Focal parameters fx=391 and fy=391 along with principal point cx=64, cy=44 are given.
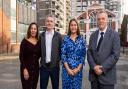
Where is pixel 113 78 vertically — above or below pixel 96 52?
below

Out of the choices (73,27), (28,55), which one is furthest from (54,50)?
(73,27)

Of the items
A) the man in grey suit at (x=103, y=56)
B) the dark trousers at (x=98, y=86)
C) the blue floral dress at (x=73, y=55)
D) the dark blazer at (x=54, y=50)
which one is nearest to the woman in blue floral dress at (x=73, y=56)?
the blue floral dress at (x=73, y=55)

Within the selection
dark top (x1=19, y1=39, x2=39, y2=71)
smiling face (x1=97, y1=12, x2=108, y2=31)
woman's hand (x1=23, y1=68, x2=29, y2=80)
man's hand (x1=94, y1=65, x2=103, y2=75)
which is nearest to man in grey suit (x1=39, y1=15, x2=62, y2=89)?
dark top (x1=19, y1=39, x2=39, y2=71)

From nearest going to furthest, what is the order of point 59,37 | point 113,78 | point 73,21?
point 113,78, point 73,21, point 59,37

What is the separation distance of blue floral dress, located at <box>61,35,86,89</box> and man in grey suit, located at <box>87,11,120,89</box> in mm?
749

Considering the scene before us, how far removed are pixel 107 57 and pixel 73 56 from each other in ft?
3.48

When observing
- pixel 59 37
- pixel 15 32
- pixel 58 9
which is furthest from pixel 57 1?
pixel 59 37

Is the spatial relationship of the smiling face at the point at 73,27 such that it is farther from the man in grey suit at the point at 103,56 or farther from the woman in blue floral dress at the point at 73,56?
the man in grey suit at the point at 103,56

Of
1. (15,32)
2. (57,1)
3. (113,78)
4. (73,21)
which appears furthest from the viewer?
(57,1)

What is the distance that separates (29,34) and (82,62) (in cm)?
121

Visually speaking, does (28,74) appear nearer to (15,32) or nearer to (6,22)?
(6,22)

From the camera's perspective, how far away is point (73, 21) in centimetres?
738

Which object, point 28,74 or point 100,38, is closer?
point 100,38

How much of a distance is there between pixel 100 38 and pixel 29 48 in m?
1.72
